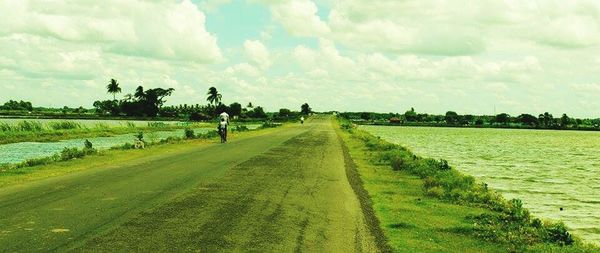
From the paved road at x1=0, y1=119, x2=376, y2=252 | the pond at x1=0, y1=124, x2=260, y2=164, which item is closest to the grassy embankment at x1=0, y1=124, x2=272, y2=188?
the paved road at x1=0, y1=119, x2=376, y2=252

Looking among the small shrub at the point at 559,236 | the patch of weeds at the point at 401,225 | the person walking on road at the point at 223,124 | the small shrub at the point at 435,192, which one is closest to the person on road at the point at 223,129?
the person walking on road at the point at 223,124

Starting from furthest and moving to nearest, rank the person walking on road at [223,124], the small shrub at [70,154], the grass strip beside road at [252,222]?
the person walking on road at [223,124]
the small shrub at [70,154]
the grass strip beside road at [252,222]

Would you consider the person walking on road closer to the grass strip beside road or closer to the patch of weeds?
the grass strip beside road

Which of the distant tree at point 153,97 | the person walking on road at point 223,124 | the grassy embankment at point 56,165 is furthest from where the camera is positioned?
the distant tree at point 153,97

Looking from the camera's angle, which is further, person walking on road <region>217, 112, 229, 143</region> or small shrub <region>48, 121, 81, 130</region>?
small shrub <region>48, 121, 81, 130</region>

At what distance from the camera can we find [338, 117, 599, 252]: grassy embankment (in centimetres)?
1062

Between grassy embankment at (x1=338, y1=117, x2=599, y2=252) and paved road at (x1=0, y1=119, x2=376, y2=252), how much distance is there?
90 centimetres

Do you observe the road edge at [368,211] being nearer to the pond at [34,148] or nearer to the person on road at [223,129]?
the person on road at [223,129]

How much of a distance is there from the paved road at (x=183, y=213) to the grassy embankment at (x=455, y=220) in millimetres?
896

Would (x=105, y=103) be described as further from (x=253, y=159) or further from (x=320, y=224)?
(x=320, y=224)

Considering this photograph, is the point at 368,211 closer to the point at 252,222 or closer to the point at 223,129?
the point at 252,222

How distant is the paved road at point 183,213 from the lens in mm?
9516

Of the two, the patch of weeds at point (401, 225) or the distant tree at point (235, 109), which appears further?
the distant tree at point (235, 109)

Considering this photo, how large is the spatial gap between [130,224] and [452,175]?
14.6 meters
